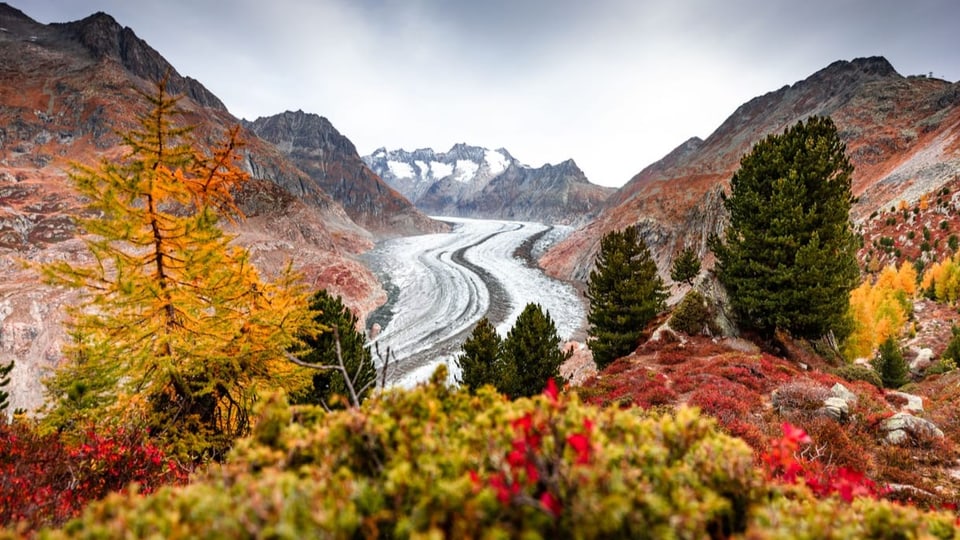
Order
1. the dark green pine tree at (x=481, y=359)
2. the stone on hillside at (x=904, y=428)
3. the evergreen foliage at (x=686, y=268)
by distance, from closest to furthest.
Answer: the stone on hillside at (x=904, y=428) < the dark green pine tree at (x=481, y=359) < the evergreen foliage at (x=686, y=268)

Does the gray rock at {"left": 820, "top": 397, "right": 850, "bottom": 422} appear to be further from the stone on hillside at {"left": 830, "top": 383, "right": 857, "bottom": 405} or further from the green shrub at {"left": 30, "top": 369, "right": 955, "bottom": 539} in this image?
the green shrub at {"left": 30, "top": 369, "right": 955, "bottom": 539}

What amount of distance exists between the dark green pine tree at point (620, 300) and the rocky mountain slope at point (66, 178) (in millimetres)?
16677

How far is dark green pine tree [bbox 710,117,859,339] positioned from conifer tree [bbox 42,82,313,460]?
59.8ft

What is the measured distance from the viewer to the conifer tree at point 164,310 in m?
7.04

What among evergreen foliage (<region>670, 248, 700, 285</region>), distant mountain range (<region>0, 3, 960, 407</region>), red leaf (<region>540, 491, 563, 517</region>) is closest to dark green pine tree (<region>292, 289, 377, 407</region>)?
distant mountain range (<region>0, 3, 960, 407</region>)

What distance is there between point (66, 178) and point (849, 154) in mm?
126950

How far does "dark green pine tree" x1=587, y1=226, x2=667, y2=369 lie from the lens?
64.2 feet

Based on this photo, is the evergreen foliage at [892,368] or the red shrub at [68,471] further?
the evergreen foliage at [892,368]

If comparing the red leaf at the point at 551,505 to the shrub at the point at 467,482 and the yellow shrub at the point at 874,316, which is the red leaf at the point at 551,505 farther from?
the yellow shrub at the point at 874,316

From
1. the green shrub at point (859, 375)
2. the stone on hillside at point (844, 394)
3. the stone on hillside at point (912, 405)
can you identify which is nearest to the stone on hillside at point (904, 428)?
the stone on hillside at point (844, 394)

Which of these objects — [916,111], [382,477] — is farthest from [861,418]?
[916,111]

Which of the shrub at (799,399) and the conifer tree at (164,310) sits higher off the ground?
the conifer tree at (164,310)

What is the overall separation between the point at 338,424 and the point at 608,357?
19.8 meters

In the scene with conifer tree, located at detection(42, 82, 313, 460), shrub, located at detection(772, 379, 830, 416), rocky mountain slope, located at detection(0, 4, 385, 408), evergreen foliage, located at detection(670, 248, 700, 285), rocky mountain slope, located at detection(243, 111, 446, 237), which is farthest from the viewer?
rocky mountain slope, located at detection(243, 111, 446, 237)
